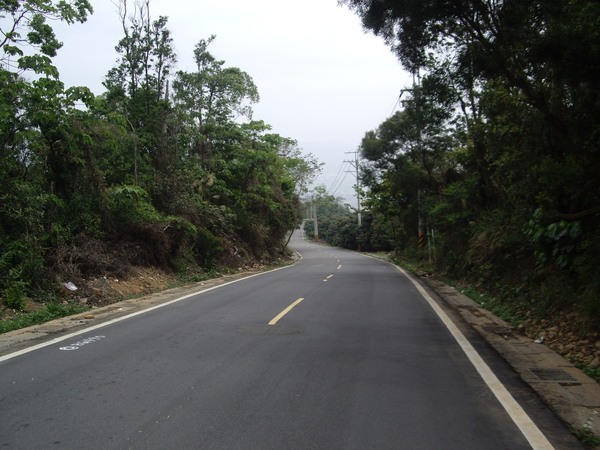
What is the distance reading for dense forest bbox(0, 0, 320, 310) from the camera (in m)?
11.0

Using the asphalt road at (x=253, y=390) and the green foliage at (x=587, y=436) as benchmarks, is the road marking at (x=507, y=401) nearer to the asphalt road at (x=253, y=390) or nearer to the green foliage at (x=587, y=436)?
the asphalt road at (x=253, y=390)

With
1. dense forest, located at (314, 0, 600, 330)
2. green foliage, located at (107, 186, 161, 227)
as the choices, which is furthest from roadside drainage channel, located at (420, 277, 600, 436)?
green foliage, located at (107, 186, 161, 227)

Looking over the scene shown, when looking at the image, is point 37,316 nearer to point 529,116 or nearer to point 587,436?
point 587,436

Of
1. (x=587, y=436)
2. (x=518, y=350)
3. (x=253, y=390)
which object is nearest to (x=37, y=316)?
(x=253, y=390)

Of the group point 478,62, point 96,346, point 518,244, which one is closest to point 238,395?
point 96,346

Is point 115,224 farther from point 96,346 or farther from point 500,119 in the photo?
point 500,119

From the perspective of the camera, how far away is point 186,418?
4207mm

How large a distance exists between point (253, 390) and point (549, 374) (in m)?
3.63

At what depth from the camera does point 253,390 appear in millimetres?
4953

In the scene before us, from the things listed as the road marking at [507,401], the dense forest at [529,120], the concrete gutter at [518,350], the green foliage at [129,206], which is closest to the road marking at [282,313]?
the concrete gutter at [518,350]

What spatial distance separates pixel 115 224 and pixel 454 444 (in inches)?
519

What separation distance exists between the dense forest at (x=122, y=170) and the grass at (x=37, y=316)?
714mm

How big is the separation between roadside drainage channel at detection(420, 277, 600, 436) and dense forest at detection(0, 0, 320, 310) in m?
8.93

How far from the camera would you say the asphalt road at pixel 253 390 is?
388 cm
